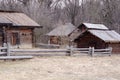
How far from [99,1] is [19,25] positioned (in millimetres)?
37496

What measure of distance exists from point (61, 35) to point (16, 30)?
43.0 ft

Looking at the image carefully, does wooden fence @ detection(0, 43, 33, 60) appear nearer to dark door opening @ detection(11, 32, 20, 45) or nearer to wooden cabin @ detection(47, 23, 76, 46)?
dark door opening @ detection(11, 32, 20, 45)

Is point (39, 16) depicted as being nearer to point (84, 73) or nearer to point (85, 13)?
point (85, 13)

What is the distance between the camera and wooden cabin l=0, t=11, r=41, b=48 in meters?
34.2

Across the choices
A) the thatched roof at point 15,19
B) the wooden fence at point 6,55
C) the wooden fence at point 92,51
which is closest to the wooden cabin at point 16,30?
the thatched roof at point 15,19

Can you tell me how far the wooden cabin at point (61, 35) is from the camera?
4716cm

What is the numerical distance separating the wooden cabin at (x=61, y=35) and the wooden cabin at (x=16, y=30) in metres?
9.93

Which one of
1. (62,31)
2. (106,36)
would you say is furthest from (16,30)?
(62,31)

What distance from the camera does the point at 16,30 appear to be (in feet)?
119

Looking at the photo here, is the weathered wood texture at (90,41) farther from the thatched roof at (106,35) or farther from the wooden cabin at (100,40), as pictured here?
the thatched roof at (106,35)

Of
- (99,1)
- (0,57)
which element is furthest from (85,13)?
(0,57)

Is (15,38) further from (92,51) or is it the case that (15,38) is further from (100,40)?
(92,51)

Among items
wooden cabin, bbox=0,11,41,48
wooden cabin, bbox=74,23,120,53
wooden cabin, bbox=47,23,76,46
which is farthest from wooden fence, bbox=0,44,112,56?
wooden cabin, bbox=47,23,76,46

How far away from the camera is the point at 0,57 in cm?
2056
